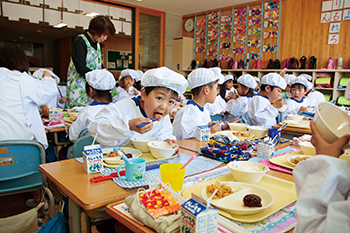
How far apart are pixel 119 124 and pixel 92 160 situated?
1.27 ft

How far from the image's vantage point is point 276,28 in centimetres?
745

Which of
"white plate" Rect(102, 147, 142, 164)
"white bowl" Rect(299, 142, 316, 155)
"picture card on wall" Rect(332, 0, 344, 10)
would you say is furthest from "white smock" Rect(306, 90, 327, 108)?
"white plate" Rect(102, 147, 142, 164)

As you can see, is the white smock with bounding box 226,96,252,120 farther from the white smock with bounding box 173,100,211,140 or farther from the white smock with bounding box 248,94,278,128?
the white smock with bounding box 173,100,211,140

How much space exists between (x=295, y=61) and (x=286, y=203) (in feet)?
21.7

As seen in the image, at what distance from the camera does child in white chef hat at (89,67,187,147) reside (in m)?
1.69

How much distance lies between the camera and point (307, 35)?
6.90 metres

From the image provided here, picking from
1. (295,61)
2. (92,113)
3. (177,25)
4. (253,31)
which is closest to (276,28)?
(253,31)

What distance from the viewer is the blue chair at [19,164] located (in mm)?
1804

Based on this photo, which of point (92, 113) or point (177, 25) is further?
point (177, 25)

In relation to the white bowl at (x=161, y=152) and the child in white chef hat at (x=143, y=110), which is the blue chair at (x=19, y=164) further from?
the white bowl at (x=161, y=152)

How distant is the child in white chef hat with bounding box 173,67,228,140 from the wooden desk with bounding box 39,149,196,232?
1.26 meters

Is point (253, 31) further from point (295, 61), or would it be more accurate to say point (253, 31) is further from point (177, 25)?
point (177, 25)

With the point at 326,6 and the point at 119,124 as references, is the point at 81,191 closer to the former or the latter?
the point at 119,124

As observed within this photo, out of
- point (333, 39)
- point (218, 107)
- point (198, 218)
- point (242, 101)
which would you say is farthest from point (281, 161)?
point (333, 39)
